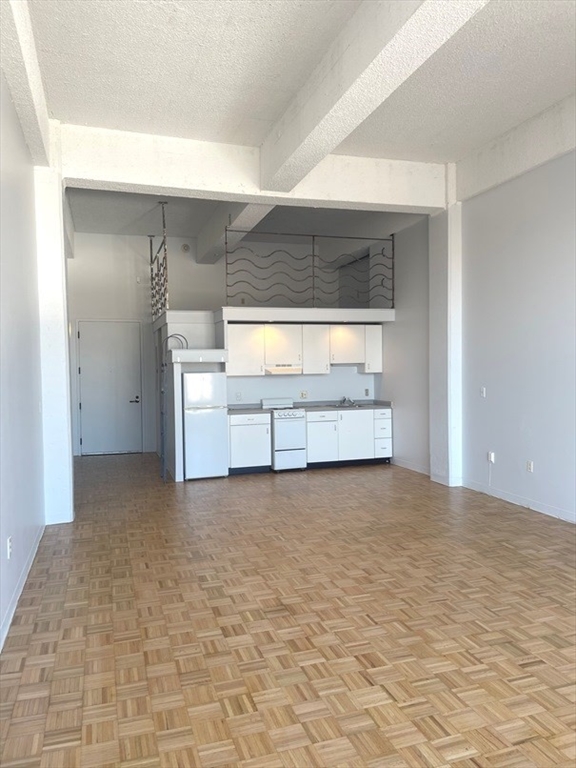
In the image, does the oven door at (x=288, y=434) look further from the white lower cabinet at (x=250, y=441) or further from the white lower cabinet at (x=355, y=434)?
the white lower cabinet at (x=355, y=434)

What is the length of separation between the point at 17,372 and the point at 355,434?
200 inches

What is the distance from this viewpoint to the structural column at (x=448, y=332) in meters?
6.30

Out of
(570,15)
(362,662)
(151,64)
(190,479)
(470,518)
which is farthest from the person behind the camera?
(190,479)

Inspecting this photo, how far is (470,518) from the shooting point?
5.12 m

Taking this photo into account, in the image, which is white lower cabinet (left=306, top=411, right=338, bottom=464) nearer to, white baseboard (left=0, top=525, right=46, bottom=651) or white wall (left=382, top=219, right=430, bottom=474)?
white wall (left=382, top=219, right=430, bottom=474)

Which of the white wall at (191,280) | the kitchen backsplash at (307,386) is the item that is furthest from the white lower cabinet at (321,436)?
the white wall at (191,280)

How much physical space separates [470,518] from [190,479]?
11.6 feet

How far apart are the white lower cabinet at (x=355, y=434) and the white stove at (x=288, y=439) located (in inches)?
22.7

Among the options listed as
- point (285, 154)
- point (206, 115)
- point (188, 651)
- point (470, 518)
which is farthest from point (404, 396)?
point (188, 651)

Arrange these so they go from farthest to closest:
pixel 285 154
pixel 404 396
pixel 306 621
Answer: pixel 404 396 < pixel 285 154 < pixel 306 621

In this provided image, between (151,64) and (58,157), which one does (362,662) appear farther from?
(58,157)

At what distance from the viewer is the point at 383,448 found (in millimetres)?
8016

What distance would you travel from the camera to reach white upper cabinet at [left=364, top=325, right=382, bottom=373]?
27.1 ft

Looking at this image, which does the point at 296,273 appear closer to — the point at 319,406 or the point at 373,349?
the point at 373,349
